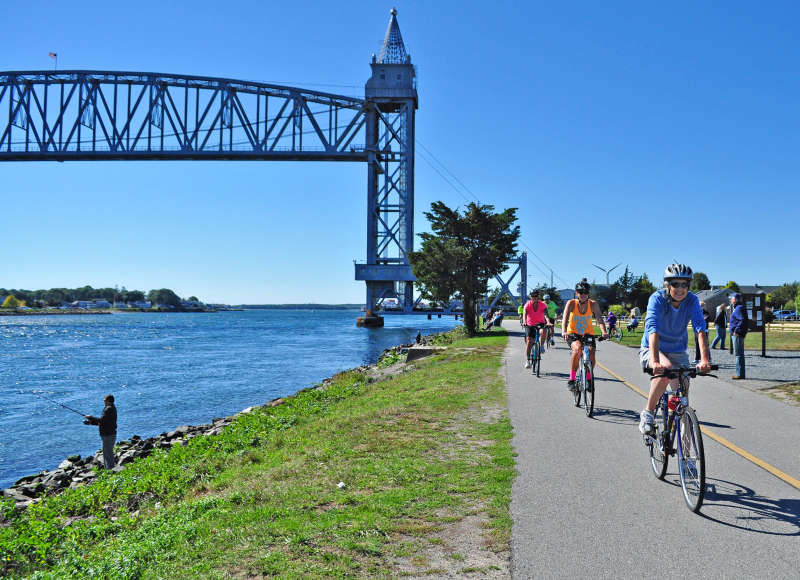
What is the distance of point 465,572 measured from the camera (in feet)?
13.4

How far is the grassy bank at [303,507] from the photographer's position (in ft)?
14.4

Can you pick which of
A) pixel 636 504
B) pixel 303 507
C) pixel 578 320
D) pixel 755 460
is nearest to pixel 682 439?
pixel 636 504

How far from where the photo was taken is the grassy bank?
4.38 metres

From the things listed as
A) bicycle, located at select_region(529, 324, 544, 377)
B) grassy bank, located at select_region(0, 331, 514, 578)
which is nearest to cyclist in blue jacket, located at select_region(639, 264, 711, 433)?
grassy bank, located at select_region(0, 331, 514, 578)

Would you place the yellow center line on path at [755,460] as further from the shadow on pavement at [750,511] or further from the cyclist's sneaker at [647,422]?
the cyclist's sneaker at [647,422]

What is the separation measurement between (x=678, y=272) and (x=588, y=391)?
14.2 ft

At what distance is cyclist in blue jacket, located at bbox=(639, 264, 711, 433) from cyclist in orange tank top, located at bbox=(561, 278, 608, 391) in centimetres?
400

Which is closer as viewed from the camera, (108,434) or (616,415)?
(616,415)

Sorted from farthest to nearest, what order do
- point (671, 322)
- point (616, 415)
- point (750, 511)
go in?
point (616, 415), point (671, 322), point (750, 511)

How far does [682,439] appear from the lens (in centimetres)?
551

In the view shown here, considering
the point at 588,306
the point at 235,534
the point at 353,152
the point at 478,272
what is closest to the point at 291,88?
the point at 353,152

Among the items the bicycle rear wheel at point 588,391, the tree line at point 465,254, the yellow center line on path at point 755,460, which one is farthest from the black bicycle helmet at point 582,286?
the tree line at point 465,254

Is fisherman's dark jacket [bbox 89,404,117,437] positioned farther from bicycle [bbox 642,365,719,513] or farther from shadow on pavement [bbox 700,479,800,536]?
shadow on pavement [bbox 700,479,800,536]

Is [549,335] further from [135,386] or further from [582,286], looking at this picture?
[135,386]
